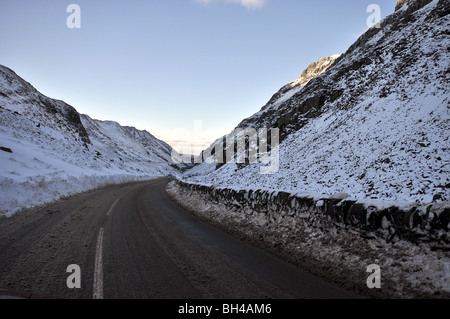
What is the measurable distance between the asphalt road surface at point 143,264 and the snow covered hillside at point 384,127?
248 centimetres

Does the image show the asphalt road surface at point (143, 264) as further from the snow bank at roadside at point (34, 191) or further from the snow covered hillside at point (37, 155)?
the snow covered hillside at point (37, 155)

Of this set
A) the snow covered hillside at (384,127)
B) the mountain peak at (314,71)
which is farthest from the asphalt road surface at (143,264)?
the mountain peak at (314,71)

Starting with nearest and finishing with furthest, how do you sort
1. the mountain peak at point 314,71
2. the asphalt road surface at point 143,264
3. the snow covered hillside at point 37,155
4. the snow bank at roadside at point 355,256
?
the snow bank at roadside at point 355,256, the asphalt road surface at point 143,264, the snow covered hillside at point 37,155, the mountain peak at point 314,71

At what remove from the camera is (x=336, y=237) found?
4898 millimetres

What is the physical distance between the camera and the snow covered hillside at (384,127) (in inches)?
465

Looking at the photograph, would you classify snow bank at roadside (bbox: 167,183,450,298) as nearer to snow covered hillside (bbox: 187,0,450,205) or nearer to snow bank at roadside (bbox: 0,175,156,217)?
snow covered hillside (bbox: 187,0,450,205)

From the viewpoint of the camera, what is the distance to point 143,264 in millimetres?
4586

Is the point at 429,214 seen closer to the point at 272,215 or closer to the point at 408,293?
the point at 408,293

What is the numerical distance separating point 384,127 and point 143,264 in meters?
21.6

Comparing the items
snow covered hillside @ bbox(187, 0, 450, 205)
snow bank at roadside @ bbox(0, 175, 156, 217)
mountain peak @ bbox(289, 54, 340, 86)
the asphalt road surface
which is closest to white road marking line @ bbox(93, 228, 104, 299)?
the asphalt road surface

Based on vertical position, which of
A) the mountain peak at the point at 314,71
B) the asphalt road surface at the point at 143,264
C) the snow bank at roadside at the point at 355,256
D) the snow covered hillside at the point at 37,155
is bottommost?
the asphalt road surface at the point at 143,264

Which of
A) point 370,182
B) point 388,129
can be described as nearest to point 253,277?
point 370,182

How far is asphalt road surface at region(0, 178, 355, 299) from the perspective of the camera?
357 centimetres

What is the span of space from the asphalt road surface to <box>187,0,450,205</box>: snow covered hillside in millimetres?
2485
